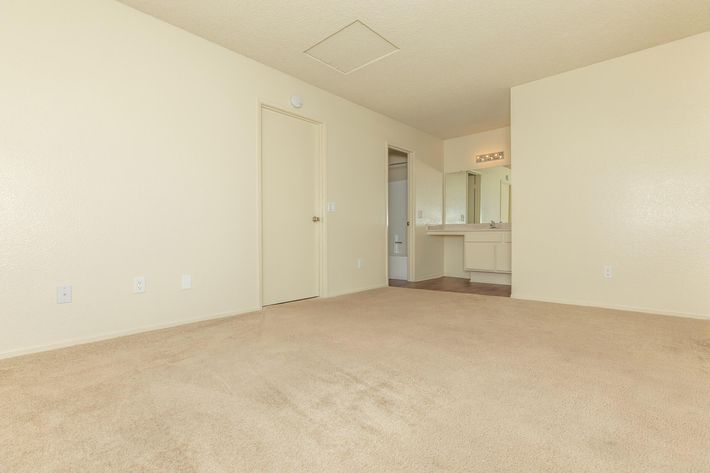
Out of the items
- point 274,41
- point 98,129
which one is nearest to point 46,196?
point 98,129

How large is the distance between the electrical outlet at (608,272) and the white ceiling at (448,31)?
2.01 metres

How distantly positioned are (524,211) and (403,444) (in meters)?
3.36

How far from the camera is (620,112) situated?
3250 mm

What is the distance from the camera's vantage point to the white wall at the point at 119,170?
205cm

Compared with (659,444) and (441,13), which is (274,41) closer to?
(441,13)

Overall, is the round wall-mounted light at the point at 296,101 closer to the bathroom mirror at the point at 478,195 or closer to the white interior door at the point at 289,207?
the white interior door at the point at 289,207

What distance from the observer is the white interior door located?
3.42 metres

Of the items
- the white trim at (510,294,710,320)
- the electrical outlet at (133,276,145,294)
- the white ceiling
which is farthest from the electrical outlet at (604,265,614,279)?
the electrical outlet at (133,276,145,294)

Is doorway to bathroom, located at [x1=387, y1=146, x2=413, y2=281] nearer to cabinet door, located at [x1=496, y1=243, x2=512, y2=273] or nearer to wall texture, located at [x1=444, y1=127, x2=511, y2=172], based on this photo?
wall texture, located at [x1=444, y1=127, x2=511, y2=172]

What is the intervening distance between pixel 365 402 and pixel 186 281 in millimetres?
1974

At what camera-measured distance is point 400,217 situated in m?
5.82

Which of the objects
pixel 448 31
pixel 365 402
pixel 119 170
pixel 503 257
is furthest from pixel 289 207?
pixel 503 257

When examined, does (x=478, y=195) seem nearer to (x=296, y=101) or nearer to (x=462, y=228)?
(x=462, y=228)

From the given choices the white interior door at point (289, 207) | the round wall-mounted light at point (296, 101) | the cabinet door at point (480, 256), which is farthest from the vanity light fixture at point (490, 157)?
the round wall-mounted light at point (296, 101)
